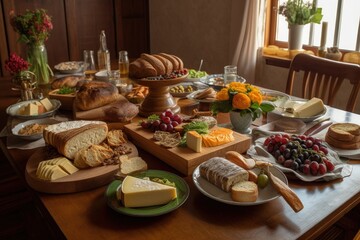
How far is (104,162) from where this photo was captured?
116cm

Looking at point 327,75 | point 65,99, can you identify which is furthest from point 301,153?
point 65,99

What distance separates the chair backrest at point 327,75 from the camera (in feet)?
6.20

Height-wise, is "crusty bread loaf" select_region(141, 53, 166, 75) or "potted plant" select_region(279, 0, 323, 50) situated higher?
"potted plant" select_region(279, 0, 323, 50)

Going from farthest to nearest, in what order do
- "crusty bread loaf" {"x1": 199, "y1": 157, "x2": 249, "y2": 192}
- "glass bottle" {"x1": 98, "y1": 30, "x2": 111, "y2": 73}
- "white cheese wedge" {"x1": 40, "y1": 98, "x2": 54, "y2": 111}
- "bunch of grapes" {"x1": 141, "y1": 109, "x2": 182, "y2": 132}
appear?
1. "glass bottle" {"x1": 98, "y1": 30, "x2": 111, "y2": 73}
2. "white cheese wedge" {"x1": 40, "y1": 98, "x2": 54, "y2": 111}
3. "bunch of grapes" {"x1": 141, "y1": 109, "x2": 182, "y2": 132}
4. "crusty bread loaf" {"x1": 199, "y1": 157, "x2": 249, "y2": 192}

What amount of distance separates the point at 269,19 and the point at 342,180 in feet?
7.87

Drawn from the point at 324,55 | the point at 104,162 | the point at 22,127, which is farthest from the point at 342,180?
the point at 324,55

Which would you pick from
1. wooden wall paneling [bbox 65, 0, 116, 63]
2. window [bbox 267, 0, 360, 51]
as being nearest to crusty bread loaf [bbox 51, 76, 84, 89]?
window [bbox 267, 0, 360, 51]

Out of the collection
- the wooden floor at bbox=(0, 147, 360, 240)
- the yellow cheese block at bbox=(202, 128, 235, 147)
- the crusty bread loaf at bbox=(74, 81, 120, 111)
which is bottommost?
the wooden floor at bbox=(0, 147, 360, 240)

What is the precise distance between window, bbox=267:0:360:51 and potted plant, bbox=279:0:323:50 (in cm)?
14

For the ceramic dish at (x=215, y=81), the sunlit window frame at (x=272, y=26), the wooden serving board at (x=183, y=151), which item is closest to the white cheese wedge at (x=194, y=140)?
the wooden serving board at (x=183, y=151)

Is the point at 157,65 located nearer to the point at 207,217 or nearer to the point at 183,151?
the point at 183,151

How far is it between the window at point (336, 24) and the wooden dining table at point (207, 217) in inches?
81.0

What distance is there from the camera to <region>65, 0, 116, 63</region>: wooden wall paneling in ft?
13.0

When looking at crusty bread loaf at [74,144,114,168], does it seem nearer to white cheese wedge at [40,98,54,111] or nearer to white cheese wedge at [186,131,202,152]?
white cheese wedge at [186,131,202,152]
